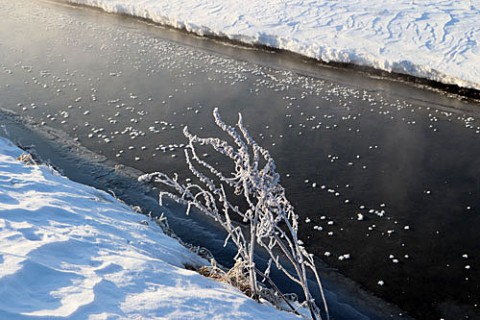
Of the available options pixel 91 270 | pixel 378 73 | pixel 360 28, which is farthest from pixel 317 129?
pixel 91 270

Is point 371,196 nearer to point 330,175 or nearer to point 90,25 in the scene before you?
point 330,175

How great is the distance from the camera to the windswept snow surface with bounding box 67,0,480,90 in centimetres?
1045

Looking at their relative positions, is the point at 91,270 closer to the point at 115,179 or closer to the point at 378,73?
the point at 115,179

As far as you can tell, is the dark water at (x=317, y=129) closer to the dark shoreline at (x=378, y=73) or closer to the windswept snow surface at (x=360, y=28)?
the dark shoreline at (x=378, y=73)

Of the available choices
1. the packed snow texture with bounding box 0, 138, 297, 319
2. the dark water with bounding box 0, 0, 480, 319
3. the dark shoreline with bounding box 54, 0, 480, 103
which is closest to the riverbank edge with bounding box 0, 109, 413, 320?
the dark water with bounding box 0, 0, 480, 319

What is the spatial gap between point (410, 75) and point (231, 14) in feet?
19.3

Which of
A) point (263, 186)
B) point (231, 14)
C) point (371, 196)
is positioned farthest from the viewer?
point (231, 14)

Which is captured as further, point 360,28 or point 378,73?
point 360,28

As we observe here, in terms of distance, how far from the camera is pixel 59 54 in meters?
12.3

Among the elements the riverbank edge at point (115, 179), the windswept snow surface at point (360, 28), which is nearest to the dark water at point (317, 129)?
the riverbank edge at point (115, 179)

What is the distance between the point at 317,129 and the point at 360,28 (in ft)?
16.5

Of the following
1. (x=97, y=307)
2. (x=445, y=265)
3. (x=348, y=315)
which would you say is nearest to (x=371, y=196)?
(x=445, y=265)

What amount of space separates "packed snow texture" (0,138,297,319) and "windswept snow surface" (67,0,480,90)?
25.7 ft

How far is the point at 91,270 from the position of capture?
333 centimetres
